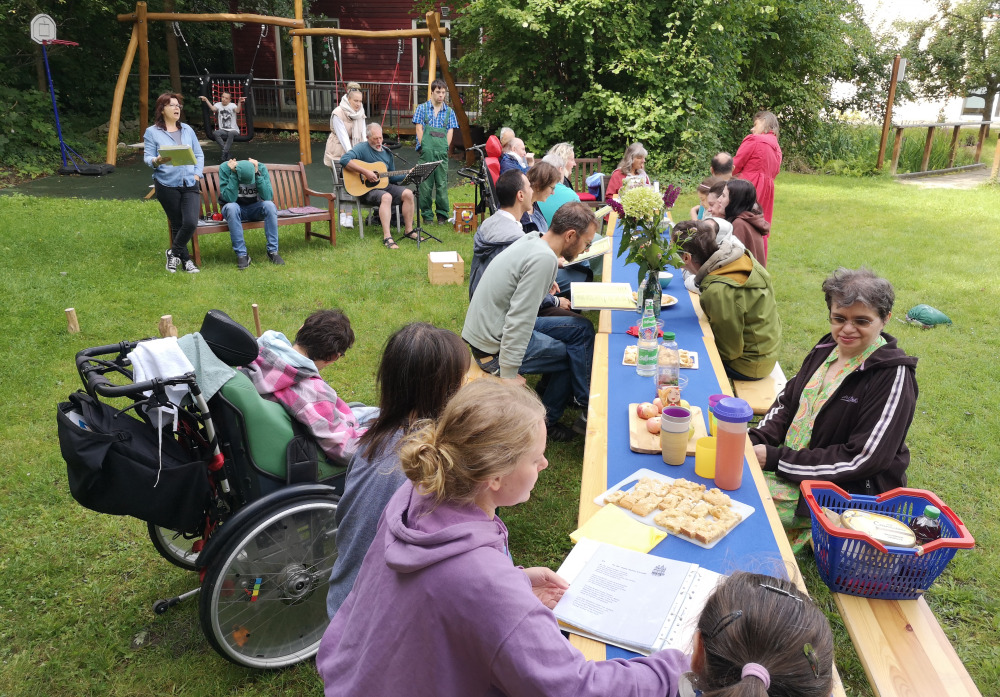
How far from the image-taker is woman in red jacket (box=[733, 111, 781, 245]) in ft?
24.6

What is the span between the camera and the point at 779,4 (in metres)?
14.3

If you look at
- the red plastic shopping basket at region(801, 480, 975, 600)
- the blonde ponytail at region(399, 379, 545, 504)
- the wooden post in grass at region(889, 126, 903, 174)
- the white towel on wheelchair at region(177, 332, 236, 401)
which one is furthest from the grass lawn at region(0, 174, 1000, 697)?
the wooden post in grass at region(889, 126, 903, 174)

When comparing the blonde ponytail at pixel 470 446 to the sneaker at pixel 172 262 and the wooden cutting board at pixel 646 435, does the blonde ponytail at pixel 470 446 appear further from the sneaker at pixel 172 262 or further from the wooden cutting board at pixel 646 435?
the sneaker at pixel 172 262

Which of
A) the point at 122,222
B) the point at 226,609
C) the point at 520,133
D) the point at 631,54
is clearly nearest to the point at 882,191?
the point at 631,54

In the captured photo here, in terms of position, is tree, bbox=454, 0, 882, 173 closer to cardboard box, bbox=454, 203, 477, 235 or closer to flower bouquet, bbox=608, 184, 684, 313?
cardboard box, bbox=454, 203, 477, 235

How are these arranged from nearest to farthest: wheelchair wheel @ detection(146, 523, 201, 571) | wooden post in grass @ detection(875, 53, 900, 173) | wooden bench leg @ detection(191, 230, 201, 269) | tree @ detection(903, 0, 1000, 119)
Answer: wheelchair wheel @ detection(146, 523, 201, 571), wooden bench leg @ detection(191, 230, 201, 269), wooden post in grass @ detection(875, 53, 900, 173), tree @ detection(903, 0, 1000, 119)

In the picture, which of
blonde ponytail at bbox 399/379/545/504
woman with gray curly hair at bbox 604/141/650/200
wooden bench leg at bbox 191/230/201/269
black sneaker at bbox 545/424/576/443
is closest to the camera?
blonde ponytail at bbox 399/379/545/504

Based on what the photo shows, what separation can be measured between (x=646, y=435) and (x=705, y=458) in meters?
0.30

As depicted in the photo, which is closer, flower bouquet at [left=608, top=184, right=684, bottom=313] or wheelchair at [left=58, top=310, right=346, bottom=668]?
wheelchair at [left=58, top=310, right=346, bottom=668]

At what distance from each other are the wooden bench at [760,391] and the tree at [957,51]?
70.3ft

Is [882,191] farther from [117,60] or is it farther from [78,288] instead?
[117,60]

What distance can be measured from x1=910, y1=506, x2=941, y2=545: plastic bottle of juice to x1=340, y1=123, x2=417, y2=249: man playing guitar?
280 inches

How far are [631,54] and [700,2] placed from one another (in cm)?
153

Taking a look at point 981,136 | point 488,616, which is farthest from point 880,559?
point 981,136
